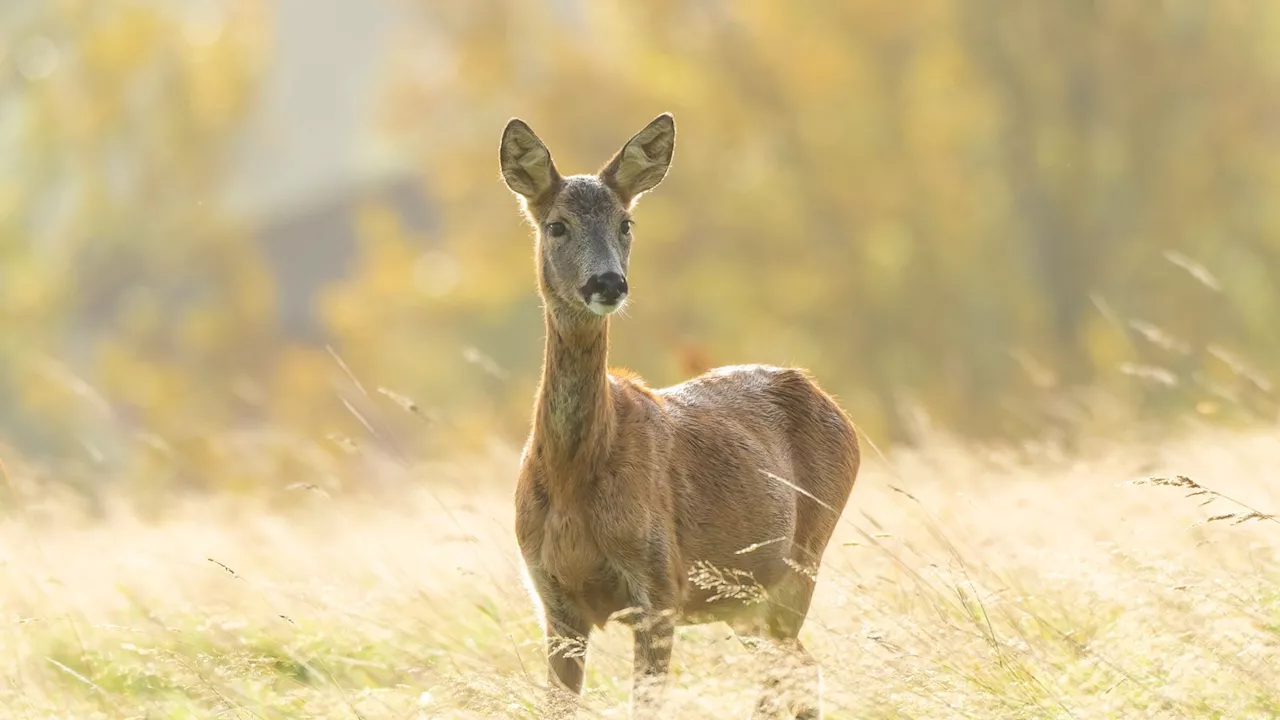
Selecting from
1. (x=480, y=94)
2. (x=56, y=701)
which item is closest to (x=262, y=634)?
(x=56, y=701)

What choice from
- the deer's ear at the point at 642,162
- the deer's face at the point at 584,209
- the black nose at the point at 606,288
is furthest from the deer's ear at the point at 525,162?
the black nose at the point at 606,288

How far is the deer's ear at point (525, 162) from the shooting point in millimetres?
6188

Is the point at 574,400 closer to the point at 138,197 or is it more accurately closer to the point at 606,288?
the point at 606,288

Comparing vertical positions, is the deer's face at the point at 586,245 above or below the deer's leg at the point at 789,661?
above

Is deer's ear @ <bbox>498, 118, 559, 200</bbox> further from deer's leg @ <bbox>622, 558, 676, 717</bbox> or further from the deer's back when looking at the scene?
deer's leg @ <bbox>622, 558, 676, 717</bbox>

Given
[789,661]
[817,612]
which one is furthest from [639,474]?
[817,612]

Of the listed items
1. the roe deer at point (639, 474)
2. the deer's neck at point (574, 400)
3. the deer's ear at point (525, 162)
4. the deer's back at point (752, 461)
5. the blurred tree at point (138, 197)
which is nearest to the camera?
the roe deer at point (639, 474)

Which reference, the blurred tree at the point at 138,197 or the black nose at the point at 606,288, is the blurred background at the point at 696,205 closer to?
the blurred tree at the point at 138,197

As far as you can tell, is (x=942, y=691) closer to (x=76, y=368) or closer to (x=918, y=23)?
(x=918, y=23)

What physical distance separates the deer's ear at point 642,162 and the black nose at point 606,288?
76 centimetres

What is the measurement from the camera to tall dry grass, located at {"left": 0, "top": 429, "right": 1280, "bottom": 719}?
15.7 ft

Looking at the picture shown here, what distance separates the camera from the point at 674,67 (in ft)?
78.0

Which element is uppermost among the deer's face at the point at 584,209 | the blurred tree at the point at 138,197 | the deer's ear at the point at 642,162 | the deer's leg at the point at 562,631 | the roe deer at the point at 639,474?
the blurred tree at the point at 138,197

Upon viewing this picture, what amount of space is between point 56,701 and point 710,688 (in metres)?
2.49
